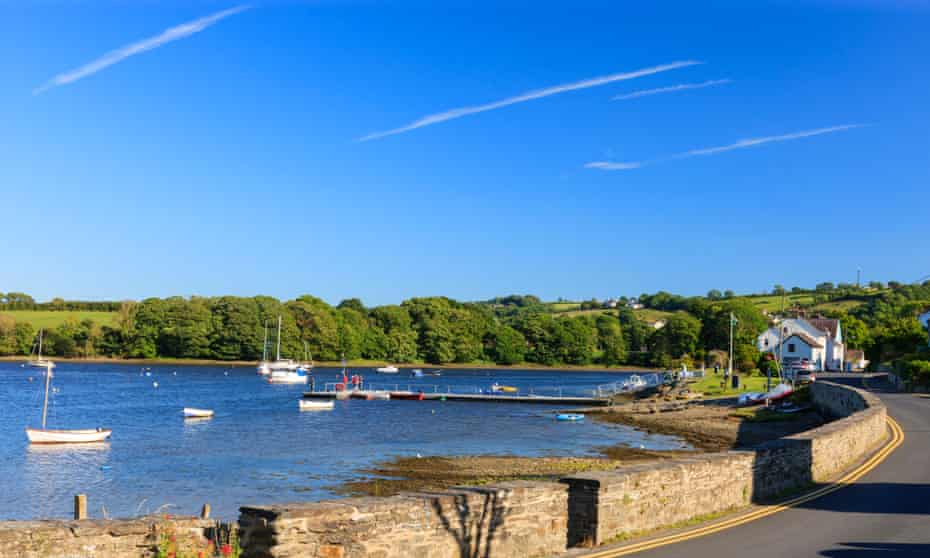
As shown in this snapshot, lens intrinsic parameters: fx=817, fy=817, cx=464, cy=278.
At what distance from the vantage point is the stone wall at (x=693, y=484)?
13.7 m

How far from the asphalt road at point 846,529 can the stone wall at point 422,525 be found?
1.72 metres

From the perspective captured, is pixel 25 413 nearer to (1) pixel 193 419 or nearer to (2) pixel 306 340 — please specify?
(1) pixel 193 419

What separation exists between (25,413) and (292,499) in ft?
161

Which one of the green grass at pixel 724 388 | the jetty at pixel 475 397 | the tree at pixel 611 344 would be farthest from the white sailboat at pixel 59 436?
the tree at pixel 611 344

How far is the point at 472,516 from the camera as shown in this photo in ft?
39.9

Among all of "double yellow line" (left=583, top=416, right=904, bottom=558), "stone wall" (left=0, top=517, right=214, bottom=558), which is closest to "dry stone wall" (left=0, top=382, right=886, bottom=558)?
"stone wall" (left=0, top=517, right=214, bottom=558)

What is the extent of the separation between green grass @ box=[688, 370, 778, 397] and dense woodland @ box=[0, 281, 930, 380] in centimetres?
4505

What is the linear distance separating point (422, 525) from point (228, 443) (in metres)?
44.1

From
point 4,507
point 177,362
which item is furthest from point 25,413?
point 177,362

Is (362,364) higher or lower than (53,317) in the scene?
lower

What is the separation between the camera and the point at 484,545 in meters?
12.2

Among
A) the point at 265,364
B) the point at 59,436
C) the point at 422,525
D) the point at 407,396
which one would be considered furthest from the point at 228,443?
the point at 265,364

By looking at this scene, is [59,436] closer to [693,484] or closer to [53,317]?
[693,484]

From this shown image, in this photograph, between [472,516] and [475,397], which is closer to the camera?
[472,516]
